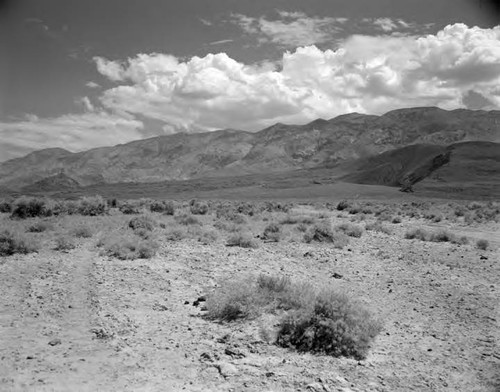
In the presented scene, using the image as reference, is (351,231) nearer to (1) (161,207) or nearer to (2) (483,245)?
(2) (483,245)

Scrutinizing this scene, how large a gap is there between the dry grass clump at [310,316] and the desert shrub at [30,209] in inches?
839

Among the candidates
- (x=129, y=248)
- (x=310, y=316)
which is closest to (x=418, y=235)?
(x=129, y=248)

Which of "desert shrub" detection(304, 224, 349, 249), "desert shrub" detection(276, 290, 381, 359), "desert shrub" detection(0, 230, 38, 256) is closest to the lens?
"desert shrub" detection(276, 290, 381, 359)

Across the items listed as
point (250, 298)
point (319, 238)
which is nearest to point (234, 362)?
point (250, 298)

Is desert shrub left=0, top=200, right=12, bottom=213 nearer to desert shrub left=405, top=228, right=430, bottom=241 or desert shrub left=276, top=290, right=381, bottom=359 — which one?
desert shrub left=405, top=228, right=430, bottom=241

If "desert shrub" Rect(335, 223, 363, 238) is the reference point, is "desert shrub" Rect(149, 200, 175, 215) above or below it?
above

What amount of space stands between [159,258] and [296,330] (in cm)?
838

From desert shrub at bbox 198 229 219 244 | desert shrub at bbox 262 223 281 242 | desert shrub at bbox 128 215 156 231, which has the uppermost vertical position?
desert shrub at bbox 128 215 156 231

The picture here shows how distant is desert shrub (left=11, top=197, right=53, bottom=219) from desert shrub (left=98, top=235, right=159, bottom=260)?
12.9 metres

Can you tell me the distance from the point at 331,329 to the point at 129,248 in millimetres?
10125

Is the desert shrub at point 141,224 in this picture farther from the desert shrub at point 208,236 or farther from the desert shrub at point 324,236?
the desert shrub at point 324,236

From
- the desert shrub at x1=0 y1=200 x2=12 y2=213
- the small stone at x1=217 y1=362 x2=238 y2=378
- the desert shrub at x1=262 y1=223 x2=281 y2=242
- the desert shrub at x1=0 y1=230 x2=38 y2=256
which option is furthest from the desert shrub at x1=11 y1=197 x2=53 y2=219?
the small stone at x1=217 y1=362 x2=238 y2=378

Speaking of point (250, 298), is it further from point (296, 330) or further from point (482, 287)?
point (482, 287)

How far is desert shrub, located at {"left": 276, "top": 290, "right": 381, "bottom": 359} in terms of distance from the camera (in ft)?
28.2
